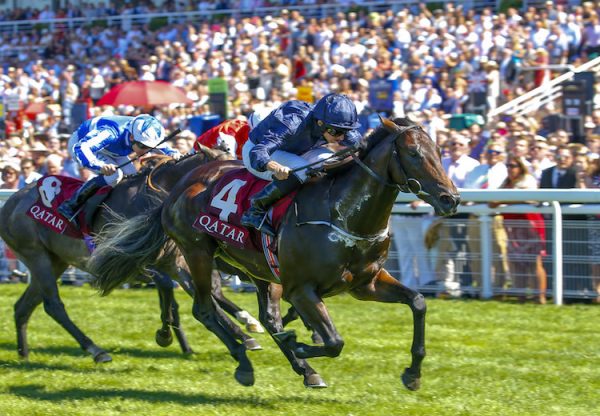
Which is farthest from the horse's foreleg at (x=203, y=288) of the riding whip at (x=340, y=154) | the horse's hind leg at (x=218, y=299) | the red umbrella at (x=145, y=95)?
the red umbrella at (x=145, y=95)

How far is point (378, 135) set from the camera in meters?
5.93

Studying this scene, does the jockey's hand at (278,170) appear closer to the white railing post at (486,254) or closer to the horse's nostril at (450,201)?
the horse's nostril at (450,201)

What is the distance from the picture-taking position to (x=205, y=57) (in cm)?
1991

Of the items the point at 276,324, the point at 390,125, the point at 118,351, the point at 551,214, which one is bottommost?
the point at 118,351

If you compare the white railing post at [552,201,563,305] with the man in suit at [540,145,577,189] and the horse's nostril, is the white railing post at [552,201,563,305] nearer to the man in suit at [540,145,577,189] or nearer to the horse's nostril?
the man in suit at [540,145,577,189]

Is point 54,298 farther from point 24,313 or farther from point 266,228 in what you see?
point 266,228

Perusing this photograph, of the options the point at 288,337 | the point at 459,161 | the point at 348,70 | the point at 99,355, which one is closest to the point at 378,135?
the point at 288,337

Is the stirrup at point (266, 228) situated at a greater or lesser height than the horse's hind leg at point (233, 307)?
greater

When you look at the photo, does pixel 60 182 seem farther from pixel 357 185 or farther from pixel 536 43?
pixel 536 43

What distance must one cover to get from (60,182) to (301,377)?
2820mm

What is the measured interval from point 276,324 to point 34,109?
1382 cm

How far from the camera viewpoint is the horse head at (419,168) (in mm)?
5492

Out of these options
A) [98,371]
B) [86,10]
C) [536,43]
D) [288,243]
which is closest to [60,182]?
[98,371]

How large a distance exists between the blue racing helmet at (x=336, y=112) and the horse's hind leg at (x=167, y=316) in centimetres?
236
